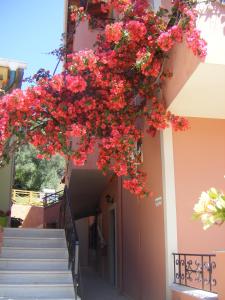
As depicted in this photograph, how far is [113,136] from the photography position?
5629 millimetres

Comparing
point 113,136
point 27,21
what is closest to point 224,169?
point 113,136

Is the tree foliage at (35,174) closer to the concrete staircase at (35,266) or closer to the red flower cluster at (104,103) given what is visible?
the concrete staircase at (35,266)

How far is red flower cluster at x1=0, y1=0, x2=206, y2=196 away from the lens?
17.9 ft

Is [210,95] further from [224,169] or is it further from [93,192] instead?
[93,192]

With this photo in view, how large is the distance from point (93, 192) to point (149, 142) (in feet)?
20.3

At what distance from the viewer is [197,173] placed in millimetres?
6109

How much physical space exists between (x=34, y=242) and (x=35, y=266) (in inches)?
43.8

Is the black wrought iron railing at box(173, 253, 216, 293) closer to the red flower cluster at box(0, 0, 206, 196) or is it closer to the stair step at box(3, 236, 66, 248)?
the red flower cluster at box(0, 0, 206, 196)

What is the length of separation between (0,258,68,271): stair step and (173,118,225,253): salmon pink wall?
10.1 feet

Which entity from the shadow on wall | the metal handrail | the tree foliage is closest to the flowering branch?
the shadow on wall

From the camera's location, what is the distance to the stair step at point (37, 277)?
23.6 feet

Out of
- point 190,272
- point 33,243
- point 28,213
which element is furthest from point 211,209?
point 28,213

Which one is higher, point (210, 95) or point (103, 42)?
point (103, 42)

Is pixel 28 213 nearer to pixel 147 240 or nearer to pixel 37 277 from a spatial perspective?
pixel 37 277
